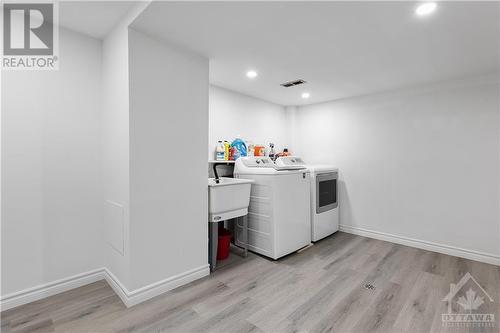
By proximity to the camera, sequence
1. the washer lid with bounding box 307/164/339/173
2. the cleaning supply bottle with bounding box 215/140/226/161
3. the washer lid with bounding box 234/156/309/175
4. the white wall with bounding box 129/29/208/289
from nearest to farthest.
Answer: the white wall with bounding box 129/29/208/289, the washer lid with bounding box 234/156/309/175, the cleaning supply bottle with bounding box 215/140/226/161, the washer lid with bounding box 307/164/339/173

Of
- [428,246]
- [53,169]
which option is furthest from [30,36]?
[428,246]

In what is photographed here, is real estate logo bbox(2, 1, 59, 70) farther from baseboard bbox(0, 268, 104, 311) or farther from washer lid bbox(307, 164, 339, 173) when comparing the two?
washer lid bbox(307, 164, 339, 173)

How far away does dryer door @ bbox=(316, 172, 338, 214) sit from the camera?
3279mm

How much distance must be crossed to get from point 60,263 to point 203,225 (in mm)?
1211

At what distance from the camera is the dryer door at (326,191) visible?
328 cm

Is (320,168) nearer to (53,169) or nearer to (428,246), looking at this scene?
(428,246)

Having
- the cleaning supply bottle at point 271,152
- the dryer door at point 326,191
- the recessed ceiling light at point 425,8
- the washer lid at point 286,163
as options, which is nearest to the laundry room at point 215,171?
the recessed ceiling light at point 425,8

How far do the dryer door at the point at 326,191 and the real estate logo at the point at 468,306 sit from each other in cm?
153

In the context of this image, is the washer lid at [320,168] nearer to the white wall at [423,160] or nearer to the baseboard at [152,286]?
the white wall at [423,160]

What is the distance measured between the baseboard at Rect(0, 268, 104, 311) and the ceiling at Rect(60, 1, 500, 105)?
7.00 feet

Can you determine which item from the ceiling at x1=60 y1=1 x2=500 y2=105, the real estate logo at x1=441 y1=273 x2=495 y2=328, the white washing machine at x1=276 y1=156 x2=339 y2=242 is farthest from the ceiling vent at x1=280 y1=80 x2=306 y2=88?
the real estate logo at x1=441 y1=273 x2=495 y2=328

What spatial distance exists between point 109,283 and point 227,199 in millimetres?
1287

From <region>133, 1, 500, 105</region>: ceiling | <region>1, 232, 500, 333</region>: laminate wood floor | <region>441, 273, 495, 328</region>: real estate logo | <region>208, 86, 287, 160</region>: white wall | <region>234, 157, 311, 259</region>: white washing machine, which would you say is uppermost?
<region>133, 1, 500, 105</region>: ceiling

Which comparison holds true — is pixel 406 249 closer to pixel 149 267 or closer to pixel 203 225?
pixel 203 225
